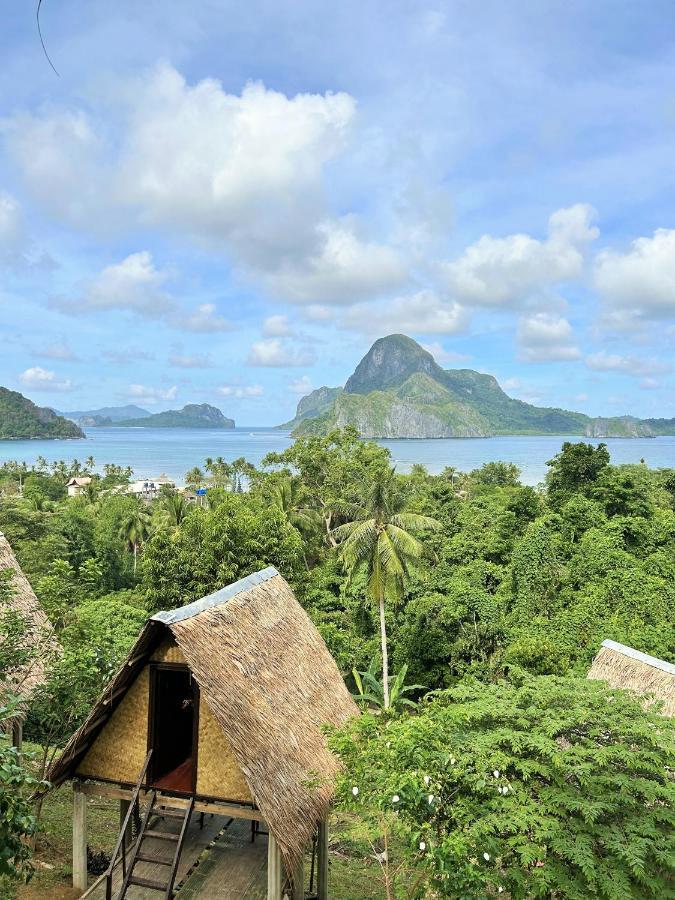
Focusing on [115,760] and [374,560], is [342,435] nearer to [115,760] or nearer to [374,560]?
[374,560]

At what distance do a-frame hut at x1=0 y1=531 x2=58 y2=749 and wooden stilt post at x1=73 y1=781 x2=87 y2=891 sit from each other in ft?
5.00

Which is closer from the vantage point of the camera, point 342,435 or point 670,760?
point 670,760

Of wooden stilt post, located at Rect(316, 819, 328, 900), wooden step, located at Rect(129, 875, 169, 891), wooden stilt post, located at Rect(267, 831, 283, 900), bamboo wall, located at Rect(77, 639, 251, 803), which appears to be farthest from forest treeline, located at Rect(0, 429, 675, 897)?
wooden step, located at Rect(129, 875, 169, 891)

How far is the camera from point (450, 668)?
23.9m

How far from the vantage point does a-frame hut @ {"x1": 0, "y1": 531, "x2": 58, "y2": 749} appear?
9.07 metres

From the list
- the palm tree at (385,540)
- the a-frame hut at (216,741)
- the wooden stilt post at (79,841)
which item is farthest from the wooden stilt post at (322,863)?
the palm tree at (385,540)

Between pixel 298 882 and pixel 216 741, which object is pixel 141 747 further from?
pixel 298 882

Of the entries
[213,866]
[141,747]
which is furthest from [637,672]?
[141,747]

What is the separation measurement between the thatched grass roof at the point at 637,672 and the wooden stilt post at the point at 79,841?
9491mm

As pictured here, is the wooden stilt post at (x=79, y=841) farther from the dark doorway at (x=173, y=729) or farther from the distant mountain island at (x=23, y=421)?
the distant mountain island at (x=23, y=421)

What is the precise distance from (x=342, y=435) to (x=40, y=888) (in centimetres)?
3025

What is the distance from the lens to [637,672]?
13125mm

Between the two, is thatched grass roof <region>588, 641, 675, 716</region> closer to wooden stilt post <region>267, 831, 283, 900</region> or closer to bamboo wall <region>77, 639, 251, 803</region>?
wooden stilt post <region>267, 831, 283, 900</region>

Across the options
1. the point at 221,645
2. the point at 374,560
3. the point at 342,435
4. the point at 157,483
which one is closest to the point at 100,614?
the point at 374,560
